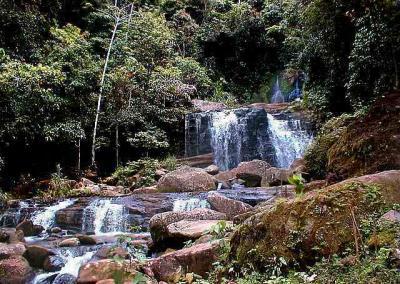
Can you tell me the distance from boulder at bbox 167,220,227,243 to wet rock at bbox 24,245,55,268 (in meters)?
2.46

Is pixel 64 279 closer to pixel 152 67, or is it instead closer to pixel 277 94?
pixel 152 67

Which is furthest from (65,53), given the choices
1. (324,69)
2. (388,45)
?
(388,45)

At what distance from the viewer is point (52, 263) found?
25.1 feet

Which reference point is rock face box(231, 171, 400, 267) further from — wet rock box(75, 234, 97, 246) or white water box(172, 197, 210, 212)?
white water box(172, 197, 210, 212)

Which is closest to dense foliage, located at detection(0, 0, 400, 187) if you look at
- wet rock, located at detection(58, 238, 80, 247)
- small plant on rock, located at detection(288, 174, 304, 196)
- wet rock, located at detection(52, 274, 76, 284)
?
small plant on rock, located at detection(288, 174, 304, 196)

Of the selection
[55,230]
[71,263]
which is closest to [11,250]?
[71,263]

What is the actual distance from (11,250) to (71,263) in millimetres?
1120

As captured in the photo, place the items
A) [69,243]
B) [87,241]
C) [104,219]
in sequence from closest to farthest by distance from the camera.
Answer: [69,243], [87,241], [104,219]

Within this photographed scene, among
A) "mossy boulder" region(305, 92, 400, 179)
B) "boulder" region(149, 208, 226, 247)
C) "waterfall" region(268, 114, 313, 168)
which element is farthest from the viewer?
"waterfall" region(268, 114, 313, 168)

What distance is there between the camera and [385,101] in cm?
692

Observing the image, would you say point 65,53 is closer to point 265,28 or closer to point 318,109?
point 318,109

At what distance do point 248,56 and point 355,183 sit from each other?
22.2 meters

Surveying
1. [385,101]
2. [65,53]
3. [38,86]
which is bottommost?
[385,101]

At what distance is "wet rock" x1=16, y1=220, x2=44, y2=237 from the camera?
10.2 meters
